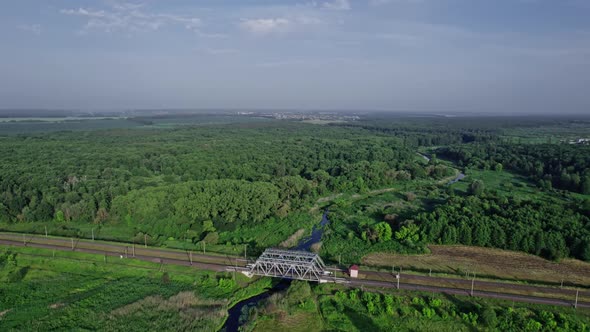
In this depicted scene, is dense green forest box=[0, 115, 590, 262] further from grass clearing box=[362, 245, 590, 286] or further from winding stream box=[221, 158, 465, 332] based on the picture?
winding stream box=[221, 158, 465, 332]

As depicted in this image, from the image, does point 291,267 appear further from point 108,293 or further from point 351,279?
point 108,293

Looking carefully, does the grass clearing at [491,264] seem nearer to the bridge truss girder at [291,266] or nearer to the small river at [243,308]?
the bridge truss girder at [291,266]

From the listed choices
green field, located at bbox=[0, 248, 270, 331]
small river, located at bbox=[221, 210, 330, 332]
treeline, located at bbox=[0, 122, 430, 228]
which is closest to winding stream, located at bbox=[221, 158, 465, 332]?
small river, located at bbox=[221, 210, 330, 332]

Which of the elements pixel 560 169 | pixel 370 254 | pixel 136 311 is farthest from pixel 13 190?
pixel 560 169

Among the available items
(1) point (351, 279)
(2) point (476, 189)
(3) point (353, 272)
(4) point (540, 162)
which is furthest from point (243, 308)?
(4) point (540, 162)

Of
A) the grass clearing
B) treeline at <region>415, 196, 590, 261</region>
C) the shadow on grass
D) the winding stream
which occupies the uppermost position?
treeline at <region>415, 196, 590, 261</region>

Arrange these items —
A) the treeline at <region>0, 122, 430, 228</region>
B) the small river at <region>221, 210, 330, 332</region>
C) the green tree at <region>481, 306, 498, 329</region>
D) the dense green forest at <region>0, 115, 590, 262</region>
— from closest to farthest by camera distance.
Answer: the green tree at <region>481, 306, 498, 329</region> < the small river at <region>221, 210, 330, 332</region> < the dense green forest at <region>0, 115, 590, 262</region> < the treeline at <region>0, 122, 430, 228</region>

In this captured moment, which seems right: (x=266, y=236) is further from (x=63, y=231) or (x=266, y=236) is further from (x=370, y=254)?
(x=63, y=231)
